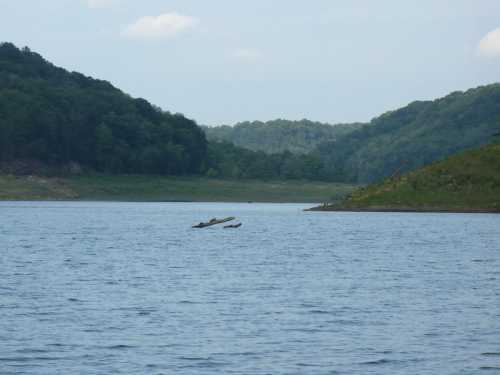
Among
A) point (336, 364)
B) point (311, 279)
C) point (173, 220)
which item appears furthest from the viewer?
point (173, 220)

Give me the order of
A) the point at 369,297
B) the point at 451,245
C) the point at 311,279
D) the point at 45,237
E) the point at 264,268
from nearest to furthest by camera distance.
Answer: the point at 369,297, the point at 311,279, the point at 264,268, the point at 451,245, the point at 45,237

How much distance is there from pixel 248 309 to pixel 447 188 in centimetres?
12883

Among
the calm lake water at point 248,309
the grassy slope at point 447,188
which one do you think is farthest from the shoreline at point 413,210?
the calm lake water at point 248,309

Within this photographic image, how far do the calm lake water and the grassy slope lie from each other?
81.1m

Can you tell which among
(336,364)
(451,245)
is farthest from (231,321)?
(451,245)

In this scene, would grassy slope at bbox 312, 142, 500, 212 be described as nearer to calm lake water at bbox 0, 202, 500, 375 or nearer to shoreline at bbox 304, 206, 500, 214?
shoreline at bbox 304, 206, 500, 214

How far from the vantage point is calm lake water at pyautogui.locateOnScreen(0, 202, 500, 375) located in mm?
32406

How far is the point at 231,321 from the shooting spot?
40.0m

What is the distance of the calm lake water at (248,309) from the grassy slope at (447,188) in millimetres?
81056

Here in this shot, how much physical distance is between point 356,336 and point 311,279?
20848mm

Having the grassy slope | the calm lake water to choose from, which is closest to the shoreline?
the grassy slope

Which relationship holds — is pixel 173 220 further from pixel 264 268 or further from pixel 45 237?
pixel 264 268

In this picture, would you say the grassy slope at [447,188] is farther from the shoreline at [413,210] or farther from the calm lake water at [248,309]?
the calm lake water at [248,309]

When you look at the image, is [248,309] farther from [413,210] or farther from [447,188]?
[413,210]
